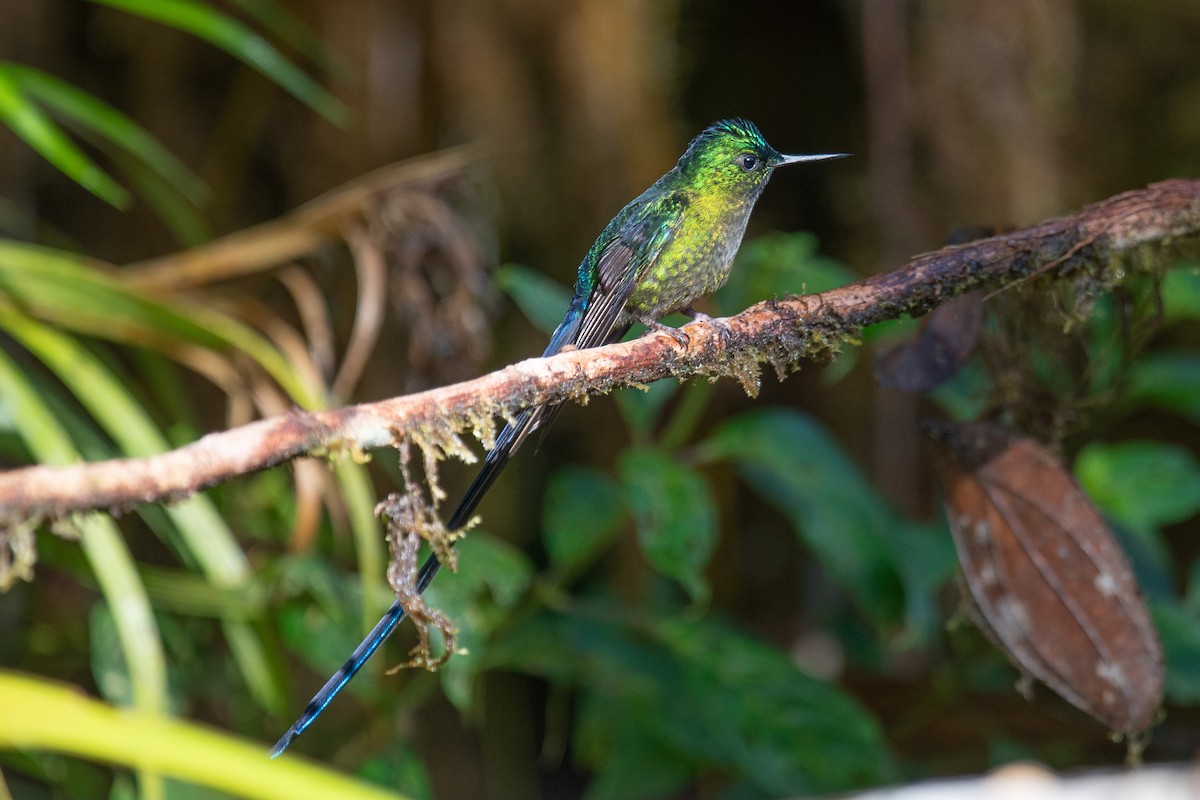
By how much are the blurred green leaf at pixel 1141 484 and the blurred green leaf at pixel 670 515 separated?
66cm

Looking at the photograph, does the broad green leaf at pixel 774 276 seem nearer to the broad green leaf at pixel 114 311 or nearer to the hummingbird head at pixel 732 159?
the hummingbird head at pixel 732 159

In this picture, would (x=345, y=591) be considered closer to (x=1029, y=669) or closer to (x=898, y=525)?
(x=898, y=525)

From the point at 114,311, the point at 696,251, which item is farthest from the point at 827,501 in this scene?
the point at 114,311

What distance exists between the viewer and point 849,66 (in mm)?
2959

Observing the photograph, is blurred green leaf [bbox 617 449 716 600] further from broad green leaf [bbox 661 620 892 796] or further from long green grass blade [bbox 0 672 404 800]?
long green grass blade [bbox 0 672 404 800]

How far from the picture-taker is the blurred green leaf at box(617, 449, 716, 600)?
1291mm

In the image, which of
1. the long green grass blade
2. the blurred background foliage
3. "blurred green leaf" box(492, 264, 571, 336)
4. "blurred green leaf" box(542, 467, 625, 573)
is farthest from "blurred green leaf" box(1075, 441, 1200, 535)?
the long green grass blade

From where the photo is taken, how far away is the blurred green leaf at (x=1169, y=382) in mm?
1526

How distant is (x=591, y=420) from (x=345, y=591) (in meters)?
1.49

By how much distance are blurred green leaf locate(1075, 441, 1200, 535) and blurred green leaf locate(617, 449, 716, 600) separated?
2.15 ft

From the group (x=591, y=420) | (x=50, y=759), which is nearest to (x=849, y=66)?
(x=591, y=420)

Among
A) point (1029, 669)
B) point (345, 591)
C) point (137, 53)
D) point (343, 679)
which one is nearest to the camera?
point (343, 679)

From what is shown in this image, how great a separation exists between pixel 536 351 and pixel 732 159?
6.52 ft

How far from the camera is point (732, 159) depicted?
926 mm
